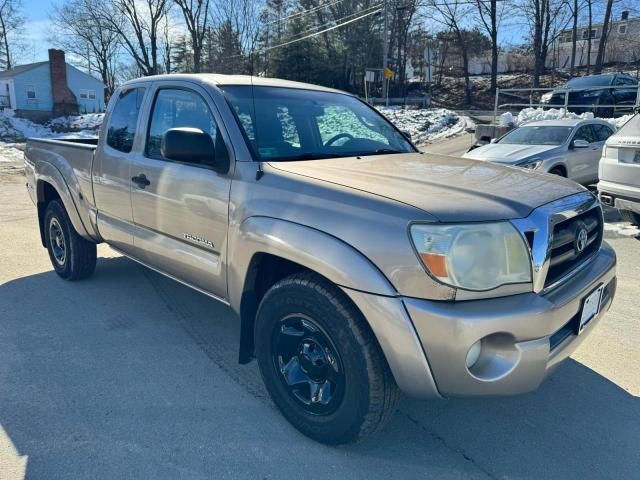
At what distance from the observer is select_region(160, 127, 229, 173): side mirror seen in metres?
2.79

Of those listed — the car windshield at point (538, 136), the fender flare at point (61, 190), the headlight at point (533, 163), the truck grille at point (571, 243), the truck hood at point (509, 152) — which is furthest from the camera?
the car windshield at point (538, 136)

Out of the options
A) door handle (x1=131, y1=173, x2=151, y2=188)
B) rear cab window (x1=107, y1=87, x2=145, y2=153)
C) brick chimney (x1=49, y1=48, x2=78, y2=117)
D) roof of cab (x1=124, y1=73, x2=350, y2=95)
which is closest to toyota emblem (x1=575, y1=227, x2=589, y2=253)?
roof of cab (x1=124, y1=73, x2=350, y2=95)

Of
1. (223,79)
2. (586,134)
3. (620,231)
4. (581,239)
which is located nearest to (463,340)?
(581,239)

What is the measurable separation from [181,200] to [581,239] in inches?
91.2

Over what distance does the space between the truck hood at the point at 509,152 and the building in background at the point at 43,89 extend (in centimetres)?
3480

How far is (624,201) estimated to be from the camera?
19.1 ft

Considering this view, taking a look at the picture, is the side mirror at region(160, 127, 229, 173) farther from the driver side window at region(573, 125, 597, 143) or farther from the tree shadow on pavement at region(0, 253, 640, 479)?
the driver side window at region(573, 125, 597, 143)

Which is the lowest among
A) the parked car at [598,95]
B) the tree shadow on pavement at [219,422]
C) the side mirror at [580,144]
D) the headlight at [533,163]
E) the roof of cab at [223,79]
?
the tree shadow on pavement at [219,422]

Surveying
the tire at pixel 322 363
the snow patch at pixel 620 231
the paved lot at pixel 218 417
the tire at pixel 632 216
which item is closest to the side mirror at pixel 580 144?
the snow patch at pixel 620 231

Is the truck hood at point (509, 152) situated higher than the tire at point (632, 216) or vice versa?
the truck hood at point (509, 152)

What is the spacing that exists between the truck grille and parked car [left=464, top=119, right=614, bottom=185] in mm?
6510

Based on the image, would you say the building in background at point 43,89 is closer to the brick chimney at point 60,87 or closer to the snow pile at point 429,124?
the brick chimney at point 60,87

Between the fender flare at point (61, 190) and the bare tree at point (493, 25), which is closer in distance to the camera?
the fender flare at point (61, 190)

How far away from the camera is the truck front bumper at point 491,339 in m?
2.06
